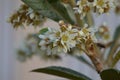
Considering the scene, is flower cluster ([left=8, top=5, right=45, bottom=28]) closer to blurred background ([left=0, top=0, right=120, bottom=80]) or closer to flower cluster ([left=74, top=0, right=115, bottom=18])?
flower cluster ([left=74, top=0, right=115, bottom=18])

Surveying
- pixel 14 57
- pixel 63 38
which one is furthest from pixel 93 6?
pixel 14 57

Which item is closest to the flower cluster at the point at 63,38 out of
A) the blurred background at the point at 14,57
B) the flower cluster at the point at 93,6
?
the flower cluster at the point at 93,6

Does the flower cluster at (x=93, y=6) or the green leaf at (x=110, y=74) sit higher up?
the flower cluster at (x=93, y=6)

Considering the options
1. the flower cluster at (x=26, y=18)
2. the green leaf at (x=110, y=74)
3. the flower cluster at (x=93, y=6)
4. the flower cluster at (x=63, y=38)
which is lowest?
the green leaf at (x=110, y=74)

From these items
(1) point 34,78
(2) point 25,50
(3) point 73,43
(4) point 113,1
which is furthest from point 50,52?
(1) point 34,78

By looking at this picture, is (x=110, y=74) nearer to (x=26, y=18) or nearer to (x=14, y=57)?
(x=26, y=18)

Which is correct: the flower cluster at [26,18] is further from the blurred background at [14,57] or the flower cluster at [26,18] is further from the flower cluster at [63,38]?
the blurred background at [14,57]
